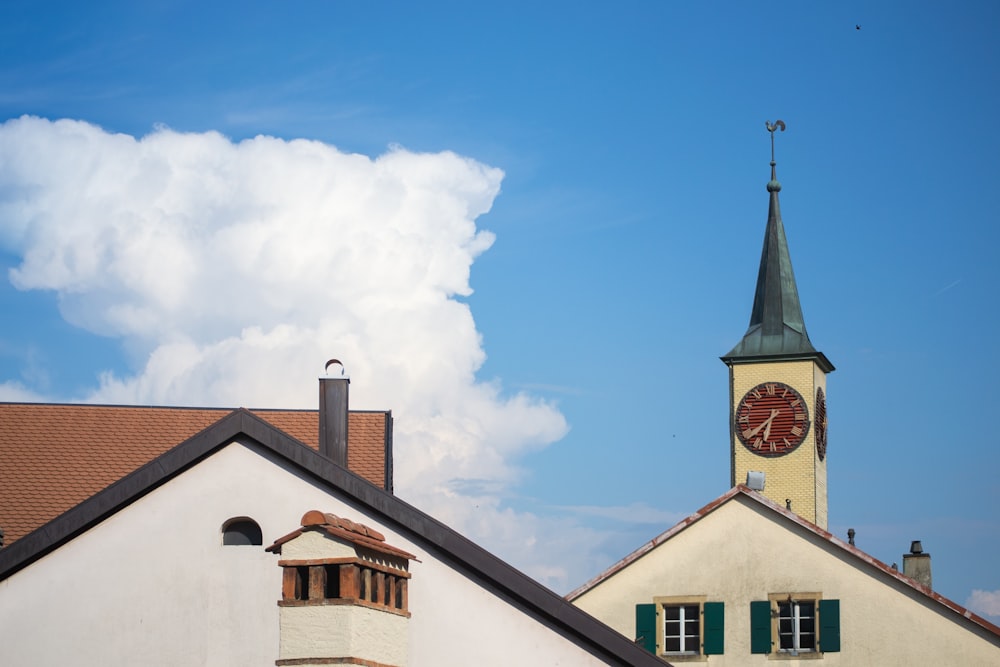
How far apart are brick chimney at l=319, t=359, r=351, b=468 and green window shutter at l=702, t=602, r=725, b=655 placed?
11.1 metres

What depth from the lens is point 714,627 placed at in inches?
1267

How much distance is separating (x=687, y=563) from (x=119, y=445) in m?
11.5

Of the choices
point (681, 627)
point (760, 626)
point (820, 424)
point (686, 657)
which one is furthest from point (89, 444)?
point (820, 424)

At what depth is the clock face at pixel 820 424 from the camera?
44000 mm

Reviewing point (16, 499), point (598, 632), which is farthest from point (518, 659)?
point (16, 499)

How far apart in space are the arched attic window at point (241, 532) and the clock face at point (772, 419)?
2507cm

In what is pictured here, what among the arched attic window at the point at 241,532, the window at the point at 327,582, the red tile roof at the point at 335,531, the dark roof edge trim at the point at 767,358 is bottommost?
the window at the point at 327,582

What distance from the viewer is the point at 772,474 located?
43.2 metres

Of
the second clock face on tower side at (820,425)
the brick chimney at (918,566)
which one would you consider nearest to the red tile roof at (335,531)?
the brick chimney at (918,566)

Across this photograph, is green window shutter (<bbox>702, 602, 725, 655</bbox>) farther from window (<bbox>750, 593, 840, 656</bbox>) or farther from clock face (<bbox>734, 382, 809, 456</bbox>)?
clock face (<bbox>734, 382, 809, 456</bbox>)

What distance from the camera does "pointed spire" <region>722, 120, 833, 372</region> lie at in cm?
4459

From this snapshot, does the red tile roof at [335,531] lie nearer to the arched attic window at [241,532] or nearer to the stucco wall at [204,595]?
the stucco wall at [204,595]

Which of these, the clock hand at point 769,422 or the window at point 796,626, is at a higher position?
the clock hand at point 769,422

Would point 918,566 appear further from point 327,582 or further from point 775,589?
point 327,582
